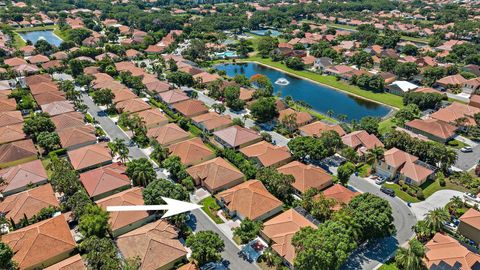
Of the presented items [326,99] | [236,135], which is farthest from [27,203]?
[326,99]

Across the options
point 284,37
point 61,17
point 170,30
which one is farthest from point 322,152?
point 61,17

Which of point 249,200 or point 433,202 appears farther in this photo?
point 433,202

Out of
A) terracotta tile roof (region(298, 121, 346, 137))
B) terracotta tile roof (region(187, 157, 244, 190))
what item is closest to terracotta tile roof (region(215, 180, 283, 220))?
terracotta tile roof (region(187, 157, 244, 190))

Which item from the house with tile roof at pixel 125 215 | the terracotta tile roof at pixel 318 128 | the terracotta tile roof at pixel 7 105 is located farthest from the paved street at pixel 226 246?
the terracotta tile roof at pixel 7 105

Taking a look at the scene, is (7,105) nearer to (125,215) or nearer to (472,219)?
(125,215)

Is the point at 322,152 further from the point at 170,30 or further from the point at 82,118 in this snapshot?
the point at 170,30

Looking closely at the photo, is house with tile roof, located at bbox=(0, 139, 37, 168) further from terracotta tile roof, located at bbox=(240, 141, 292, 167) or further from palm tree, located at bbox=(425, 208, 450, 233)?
palm tree, located at bbox=(425, 208, 450, 233)
